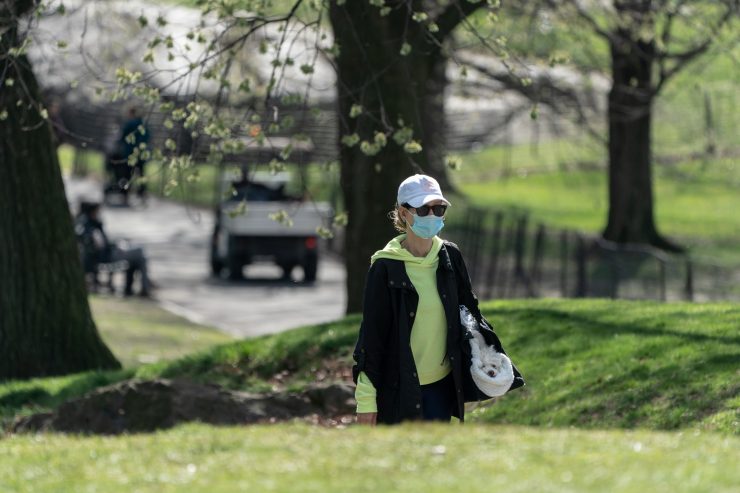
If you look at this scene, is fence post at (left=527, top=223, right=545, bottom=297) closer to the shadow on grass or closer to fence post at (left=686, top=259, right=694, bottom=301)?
fence post at (left=686, top=259, right=694, bottom=301)

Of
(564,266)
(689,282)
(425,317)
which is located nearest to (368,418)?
(425,317)

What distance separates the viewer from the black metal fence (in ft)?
71.6

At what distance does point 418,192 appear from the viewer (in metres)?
7.58

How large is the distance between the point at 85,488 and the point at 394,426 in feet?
4.84

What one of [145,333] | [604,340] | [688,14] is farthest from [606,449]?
[688,14]

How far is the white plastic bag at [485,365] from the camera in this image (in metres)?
7.59

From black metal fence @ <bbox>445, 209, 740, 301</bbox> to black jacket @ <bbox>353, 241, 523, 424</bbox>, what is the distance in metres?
14.2

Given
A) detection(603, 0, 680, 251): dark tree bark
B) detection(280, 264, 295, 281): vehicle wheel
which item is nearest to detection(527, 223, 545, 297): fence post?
detection(280, 264, 295, 281): vehicle wheel

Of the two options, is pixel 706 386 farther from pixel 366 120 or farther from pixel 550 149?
pixel 550 149

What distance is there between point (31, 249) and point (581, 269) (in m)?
10.6

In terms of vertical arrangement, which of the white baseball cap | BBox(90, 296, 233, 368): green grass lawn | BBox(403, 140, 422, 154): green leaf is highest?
BBox(403, 140, 422, 154): green leaf

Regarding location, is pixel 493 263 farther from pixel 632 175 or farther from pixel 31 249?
pixel 31 249

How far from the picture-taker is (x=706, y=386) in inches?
428

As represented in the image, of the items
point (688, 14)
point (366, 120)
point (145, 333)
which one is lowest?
point (145, 333)
